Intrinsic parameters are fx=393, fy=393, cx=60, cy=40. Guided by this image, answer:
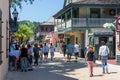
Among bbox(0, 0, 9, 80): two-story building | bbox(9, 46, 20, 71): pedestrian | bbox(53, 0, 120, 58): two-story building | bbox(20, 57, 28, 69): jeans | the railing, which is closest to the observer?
A: bbox(0, 0, 9, 80): two-story building

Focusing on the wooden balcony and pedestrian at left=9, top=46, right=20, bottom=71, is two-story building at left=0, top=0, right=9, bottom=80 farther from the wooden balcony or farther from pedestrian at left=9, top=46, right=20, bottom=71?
the wooden balcony

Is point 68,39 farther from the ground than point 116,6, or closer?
closer

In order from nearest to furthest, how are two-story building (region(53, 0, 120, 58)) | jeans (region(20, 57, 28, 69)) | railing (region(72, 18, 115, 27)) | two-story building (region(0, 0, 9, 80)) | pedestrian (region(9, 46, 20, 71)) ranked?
two-story building (region(0, 0, 9, 80)) → jeans (region(20, 57, 28, 69)) → pedestrian (region(9, 46, 20, 71)) → two-story building (region(53, 0, 120, 58)) → railing (region(72, 18, 115, 27))

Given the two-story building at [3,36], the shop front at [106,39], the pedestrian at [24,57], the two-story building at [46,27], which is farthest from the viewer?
the two-story building at [46,27]

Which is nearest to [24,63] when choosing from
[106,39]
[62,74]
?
[62,74]

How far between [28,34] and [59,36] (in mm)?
53930

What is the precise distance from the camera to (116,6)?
45562mm

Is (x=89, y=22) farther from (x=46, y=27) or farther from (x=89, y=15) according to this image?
(x=46, y=27)

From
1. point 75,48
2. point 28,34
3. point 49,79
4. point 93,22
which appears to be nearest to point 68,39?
point 93,22

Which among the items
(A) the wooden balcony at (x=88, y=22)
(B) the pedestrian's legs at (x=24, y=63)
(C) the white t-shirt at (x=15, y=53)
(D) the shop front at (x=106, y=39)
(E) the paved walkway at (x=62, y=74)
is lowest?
(E) the paved walkway at (x=62, y=74)

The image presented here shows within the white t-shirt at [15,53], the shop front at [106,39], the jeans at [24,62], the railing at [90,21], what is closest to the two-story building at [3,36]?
the jeans at [24,62]

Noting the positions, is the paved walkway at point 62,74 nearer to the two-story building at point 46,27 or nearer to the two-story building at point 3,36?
the two-story building at point 3,36

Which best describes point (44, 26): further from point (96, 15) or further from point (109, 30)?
point (109, 30)

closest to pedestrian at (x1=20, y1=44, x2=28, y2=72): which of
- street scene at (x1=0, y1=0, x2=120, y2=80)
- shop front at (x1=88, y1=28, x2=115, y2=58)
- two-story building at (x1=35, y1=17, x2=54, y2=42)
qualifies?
street scene at (x1=0, y1=0, x2=120, y2=80)
